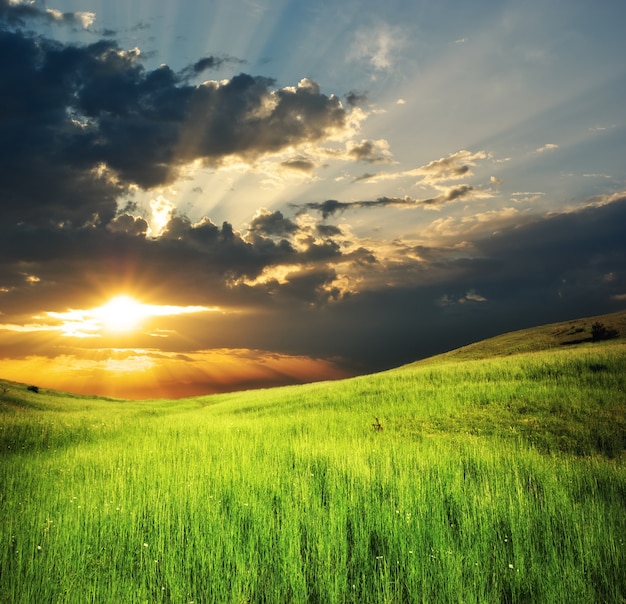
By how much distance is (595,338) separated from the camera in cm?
5144

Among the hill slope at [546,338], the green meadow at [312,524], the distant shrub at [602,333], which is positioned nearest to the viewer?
the green meadow at [312,524]

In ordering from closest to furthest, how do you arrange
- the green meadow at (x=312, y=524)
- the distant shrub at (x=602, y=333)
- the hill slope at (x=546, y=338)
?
1. the green meadow at (x=312, y=524)
2. the distant shrub at (x=602, y=333)
3. the hill slope at (x=546, y=338)

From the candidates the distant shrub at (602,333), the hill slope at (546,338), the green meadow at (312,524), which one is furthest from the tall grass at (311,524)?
the distant shrub at (602,333)

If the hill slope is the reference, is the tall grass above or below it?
below

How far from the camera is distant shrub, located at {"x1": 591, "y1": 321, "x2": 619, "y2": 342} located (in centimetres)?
5072

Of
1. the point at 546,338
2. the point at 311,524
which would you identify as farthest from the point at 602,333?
the point at 311,524

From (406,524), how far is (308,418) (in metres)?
13.3

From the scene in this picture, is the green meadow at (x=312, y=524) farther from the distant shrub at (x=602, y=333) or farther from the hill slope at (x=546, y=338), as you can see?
the distant shrub at (x=602, y=333)

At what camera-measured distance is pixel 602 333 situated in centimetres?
5169

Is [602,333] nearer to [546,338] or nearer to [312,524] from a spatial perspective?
[546,338]

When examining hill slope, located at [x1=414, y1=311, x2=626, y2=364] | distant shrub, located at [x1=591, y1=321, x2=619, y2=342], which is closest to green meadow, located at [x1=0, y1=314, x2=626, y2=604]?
hill slope, located at [x1=414, y1=311, x2=626, y2=364]

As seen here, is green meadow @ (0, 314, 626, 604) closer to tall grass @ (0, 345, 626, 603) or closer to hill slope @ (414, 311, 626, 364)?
tall grass @ (0, 345, 626, 603)

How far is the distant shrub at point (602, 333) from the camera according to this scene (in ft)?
166

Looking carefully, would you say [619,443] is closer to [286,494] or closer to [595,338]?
[286,494]
